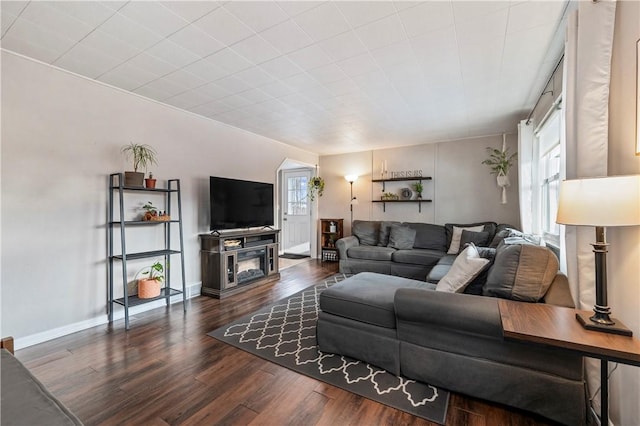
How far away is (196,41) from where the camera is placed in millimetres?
2141

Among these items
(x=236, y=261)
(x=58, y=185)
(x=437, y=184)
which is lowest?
(x=236, y=261)

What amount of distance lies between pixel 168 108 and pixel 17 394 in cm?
333

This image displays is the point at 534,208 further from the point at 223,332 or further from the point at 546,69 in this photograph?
the point at 223,332

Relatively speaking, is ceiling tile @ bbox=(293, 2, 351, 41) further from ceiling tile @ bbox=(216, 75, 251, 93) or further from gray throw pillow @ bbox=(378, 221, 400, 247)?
gray throw pillow @ bbox=(378, 221, 400, 247)

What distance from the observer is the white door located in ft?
22.5

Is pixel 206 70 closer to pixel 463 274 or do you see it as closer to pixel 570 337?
pixel 463 274

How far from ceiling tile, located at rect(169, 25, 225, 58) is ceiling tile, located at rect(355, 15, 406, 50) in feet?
3.68

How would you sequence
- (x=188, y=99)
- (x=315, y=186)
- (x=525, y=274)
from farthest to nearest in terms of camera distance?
1. (x=315, y=186)
2. (x=188, y=99)
3. (x=525, y=274)

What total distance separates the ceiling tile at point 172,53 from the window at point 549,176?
3.38 metres

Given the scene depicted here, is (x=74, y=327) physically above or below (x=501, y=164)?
below

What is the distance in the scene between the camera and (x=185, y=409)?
1.68 m

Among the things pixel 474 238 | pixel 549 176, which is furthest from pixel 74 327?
pixel 549 176

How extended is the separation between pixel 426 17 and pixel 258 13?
1.13m

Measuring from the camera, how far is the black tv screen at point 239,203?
12.7 ft
